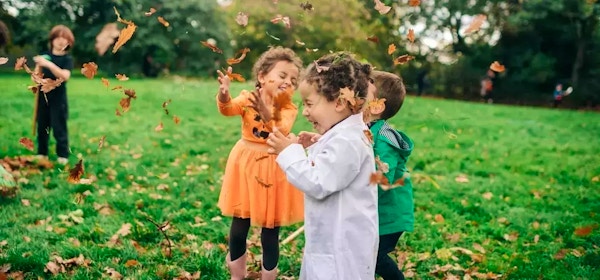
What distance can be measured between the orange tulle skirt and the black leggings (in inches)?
4.4

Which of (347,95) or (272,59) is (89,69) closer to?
(272,59)

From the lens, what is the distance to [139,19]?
34281 millimetres

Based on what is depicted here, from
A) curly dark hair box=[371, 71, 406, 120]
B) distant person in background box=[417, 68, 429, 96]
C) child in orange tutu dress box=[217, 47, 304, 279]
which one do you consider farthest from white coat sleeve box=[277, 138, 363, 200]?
distant person in background box=[417, 68, 429, 96]

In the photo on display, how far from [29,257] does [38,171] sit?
2.91 meters


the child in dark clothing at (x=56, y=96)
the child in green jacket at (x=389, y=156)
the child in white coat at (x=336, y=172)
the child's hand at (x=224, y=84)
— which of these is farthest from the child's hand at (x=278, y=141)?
the child in dark clothing at (x=56, y=96)

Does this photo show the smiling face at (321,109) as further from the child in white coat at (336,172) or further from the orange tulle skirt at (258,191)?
the orange tulle skirt at (258,191)

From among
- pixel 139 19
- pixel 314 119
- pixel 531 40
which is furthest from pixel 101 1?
pixel 314 119

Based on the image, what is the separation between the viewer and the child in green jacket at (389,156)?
3006 millimetres

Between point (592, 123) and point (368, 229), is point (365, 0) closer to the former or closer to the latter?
point (592, 123)

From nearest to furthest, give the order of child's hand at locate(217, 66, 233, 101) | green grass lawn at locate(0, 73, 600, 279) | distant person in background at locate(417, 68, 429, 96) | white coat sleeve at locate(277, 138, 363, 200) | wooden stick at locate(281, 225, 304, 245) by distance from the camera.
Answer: white coat sleeve at locate(277, 138, 363, 200) → child's hand at locate(217, 66, 233, 101) → green grass lawn at locate(0, 73, 600, 279) → wooden stick at locate(281, 225, 304, 245) → distant person in background at locate(417, 68, 429, 96)

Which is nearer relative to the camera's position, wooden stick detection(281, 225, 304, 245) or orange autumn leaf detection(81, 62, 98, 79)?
orange autumn leaf detection(81, 62, 98, 79)

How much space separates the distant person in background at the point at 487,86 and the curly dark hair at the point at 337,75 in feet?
97.8

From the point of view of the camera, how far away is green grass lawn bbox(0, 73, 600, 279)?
418 cm

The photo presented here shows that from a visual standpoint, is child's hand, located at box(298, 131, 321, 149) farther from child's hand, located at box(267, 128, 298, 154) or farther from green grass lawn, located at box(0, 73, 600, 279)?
green grass lawn, located at box(0, 73, 600, 279)
